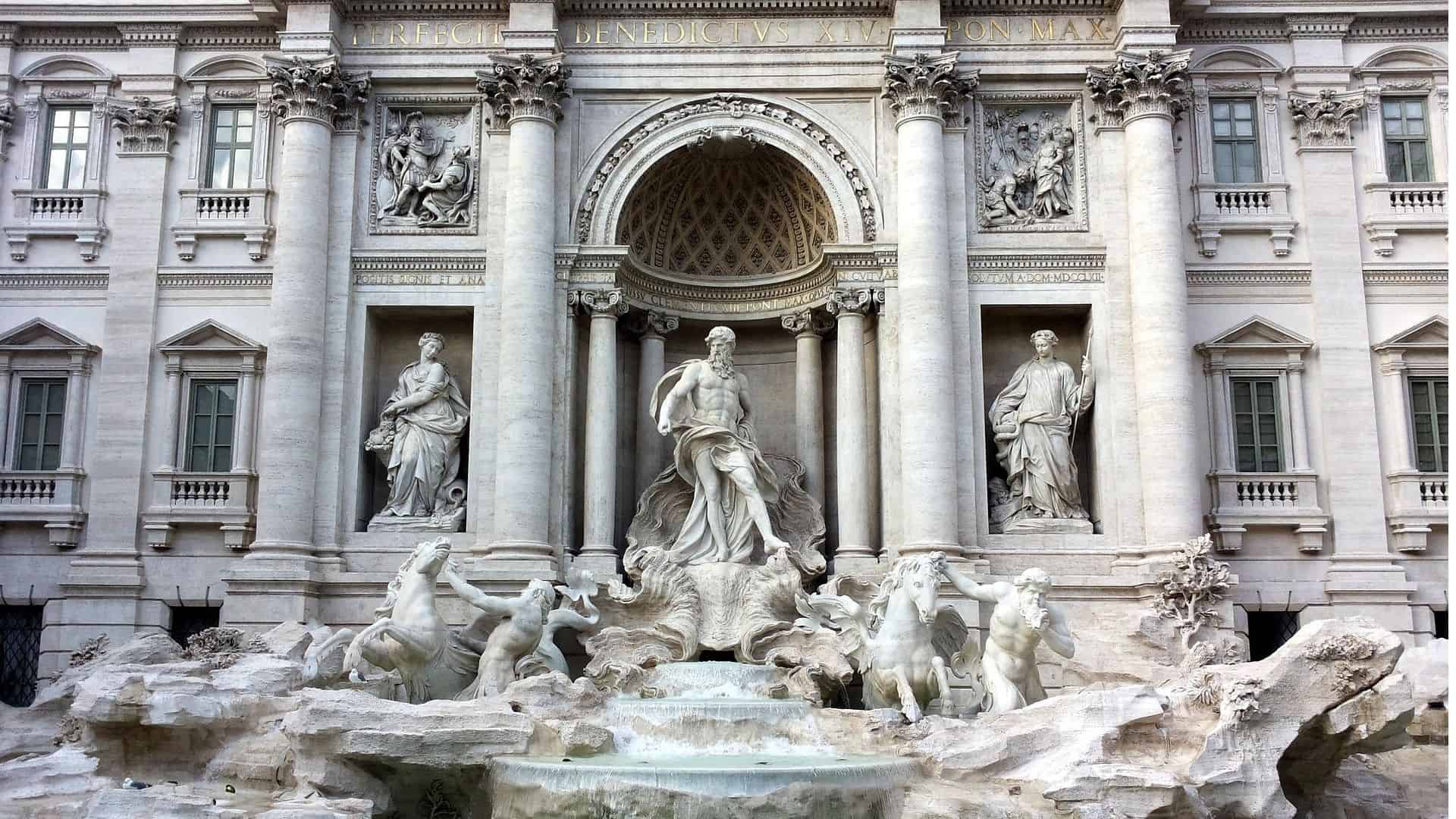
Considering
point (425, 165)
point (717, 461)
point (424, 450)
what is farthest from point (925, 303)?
point (425, 165)

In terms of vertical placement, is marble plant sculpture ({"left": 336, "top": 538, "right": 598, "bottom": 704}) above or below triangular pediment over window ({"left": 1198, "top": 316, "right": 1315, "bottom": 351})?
below

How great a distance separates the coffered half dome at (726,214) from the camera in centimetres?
2100

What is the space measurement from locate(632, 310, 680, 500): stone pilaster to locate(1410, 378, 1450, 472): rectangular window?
1205 cm

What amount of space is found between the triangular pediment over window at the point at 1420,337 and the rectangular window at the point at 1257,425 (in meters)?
1.85

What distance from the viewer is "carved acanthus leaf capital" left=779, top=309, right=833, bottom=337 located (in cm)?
2142

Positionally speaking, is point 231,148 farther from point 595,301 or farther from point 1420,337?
point 1420,337

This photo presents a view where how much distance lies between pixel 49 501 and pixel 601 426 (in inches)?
356

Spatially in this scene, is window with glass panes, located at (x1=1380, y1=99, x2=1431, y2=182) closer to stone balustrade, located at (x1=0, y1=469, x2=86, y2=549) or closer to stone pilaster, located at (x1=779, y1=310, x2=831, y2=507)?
stone pilaster, located at (x1=779, y1=310, x2=831, y2=507)

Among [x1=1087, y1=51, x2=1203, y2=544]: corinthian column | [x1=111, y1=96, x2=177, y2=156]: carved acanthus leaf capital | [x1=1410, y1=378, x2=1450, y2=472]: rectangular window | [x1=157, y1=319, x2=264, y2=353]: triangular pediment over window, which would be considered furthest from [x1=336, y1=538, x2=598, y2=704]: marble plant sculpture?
[x1=1410, y1=378, x2=1450, y2=472]: rectangular window

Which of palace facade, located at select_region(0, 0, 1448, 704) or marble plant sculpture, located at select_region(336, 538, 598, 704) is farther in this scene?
palace facade, located at select_region(0, 0, 1448, 704)

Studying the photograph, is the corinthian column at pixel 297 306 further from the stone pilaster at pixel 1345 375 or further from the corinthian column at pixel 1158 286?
the stone pilaster at pixel 1345 375

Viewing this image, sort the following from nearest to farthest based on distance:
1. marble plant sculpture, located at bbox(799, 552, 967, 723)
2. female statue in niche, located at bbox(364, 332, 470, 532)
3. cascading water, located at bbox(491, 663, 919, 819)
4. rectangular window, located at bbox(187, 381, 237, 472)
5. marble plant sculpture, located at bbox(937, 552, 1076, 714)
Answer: cascading water, located at bbox(491, 663, 919, 819), marble plant sculpture, located at bbox(937, 552, 1076, 714), marble plant sculpture, located at bbox(799, 552, 967, 723), female statue in niche, located at bbox(364, 332, 470, 532), rectangular window, located at bbox(187, 381, 237, 472)

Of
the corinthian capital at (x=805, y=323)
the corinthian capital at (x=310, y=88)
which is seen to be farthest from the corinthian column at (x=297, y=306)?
the corinthian capital at (x=805, y=323)

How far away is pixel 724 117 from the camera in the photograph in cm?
2072
